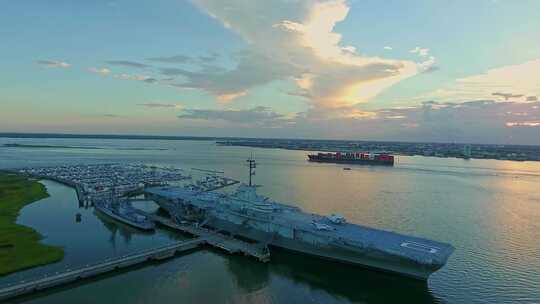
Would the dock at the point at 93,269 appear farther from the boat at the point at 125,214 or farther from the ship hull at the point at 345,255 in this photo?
the boat at the point at 125,214

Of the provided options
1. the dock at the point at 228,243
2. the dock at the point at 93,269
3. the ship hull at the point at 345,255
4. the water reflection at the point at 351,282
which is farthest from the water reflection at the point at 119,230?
the water reflection at the point at 351,282

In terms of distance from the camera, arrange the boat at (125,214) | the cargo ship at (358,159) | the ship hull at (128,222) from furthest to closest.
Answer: the cargo ship at (358,159), the boat at (125,214), the ship hull at (128,222)

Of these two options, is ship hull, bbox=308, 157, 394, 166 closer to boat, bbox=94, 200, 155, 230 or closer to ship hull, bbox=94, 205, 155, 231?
boat, bbox=94, 200, 155, 230

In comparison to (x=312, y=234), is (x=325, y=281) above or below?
below

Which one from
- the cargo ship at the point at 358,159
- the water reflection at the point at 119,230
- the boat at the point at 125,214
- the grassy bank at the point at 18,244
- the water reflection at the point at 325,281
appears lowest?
the water reflection at the point at 325,281

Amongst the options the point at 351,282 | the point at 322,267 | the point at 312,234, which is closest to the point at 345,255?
the point at 322,267

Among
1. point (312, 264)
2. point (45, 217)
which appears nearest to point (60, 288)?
point (312, 264)

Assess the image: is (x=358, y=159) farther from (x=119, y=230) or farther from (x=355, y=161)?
(x=119, y=230)

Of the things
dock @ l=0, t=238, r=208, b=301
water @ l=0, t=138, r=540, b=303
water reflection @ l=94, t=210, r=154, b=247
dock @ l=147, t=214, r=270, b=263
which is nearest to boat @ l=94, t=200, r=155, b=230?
water reflection @ l=94, t=210, r=154, b=247

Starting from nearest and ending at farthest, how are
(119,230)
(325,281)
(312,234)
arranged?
(325,281)
(312,234)
(119,230)
